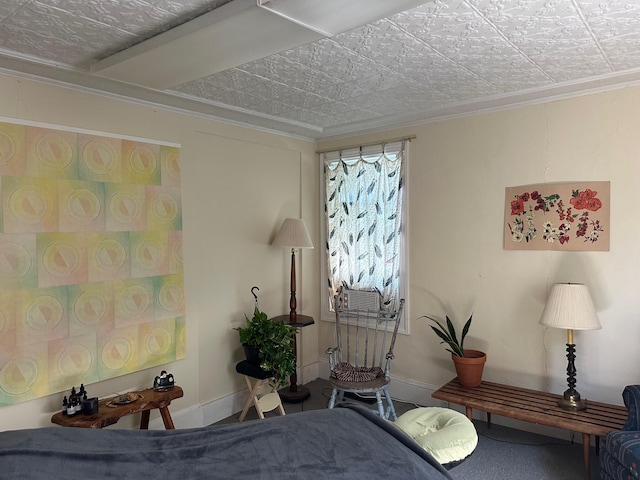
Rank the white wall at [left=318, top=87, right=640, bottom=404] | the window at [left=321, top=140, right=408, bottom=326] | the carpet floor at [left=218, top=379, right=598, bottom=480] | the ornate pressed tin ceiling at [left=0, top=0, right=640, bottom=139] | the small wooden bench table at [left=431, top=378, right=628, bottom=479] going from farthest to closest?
1. the window at [left=321, top=140, right=408, bottom=326]
2. the white wall at [left=318, top=87, right=640, bottom=404]
3. the carpet floor at [left=218, top=379, right=598, bottom=480]
4. the small wooden bench table at [left=431, top=378, right=628, bottom=479]
5. the ornate pressed tin ceiling at [left=0, top=0, right=640, bottom=139]

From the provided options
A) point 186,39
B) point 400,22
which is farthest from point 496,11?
point 186,39

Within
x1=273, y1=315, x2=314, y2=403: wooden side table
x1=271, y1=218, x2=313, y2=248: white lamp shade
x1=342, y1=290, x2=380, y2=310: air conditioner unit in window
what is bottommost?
x1=273, y1=315, x2=314, y2=403: wooden side table

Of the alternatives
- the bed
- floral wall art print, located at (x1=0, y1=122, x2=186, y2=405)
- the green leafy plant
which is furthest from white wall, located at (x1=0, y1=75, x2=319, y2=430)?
the green leafy plant

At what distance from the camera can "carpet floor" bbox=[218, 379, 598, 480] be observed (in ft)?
9.28

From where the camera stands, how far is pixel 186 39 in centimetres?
208

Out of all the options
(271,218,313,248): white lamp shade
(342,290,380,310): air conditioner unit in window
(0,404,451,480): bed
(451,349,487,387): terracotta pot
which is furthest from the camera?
(342,290,380,310): air conditioner unit in window

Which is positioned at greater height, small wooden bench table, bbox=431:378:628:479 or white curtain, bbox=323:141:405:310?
white curtain, bbox=323:141:405:310

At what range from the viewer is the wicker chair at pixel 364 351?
345cm

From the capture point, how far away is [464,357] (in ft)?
11.1

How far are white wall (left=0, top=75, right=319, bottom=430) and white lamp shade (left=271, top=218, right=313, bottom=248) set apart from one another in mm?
215

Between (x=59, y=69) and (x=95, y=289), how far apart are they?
53.5 inches

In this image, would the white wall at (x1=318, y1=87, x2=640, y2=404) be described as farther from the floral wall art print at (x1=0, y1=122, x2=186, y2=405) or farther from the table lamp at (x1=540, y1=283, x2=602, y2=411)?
the floral wall art print at (x1=0, y1=122, x2=186, y2=405)

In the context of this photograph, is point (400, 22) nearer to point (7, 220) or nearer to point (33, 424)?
point (7, 220)

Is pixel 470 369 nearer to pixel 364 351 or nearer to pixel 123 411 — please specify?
pixel 364 351
